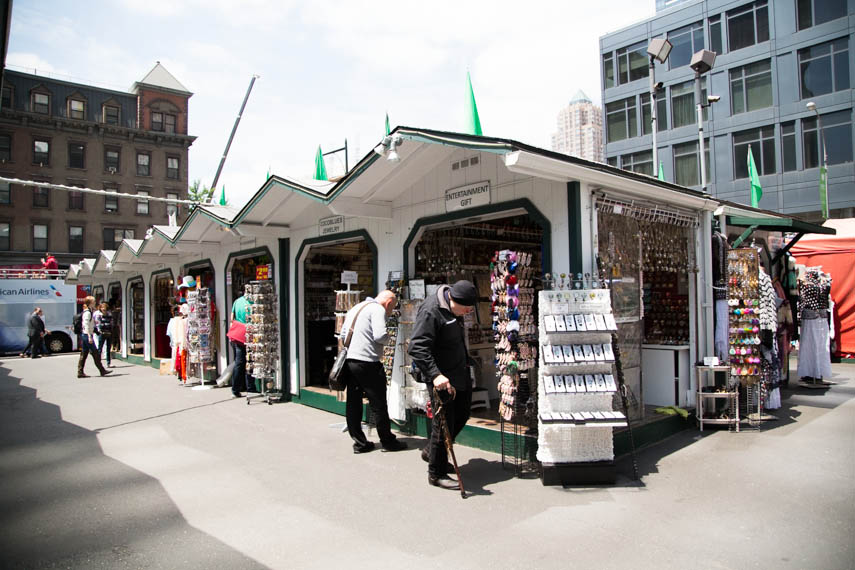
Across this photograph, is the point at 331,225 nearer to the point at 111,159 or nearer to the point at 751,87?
the point at 751,87

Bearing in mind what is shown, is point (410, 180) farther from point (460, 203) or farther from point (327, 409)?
point (327, 409)

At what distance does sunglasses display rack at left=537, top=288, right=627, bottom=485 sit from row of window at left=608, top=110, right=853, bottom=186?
20904 mm

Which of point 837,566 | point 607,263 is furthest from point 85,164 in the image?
point 837,566

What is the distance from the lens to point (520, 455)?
5.63m

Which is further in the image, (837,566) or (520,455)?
(520,455)

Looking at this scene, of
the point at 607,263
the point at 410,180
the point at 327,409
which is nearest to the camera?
the point at 607,263

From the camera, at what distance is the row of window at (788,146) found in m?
24.1

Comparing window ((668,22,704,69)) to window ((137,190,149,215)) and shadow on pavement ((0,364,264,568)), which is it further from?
window ((137,190,149,215))

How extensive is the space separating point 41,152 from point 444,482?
1663 inches

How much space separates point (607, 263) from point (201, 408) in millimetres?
6763

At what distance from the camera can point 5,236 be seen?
3550cm

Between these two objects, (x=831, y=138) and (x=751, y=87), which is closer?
(x=831, y=138)

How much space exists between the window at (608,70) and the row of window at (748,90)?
115cm

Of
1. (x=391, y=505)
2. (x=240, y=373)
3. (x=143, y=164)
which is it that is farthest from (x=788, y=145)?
(x=143, y=164)
